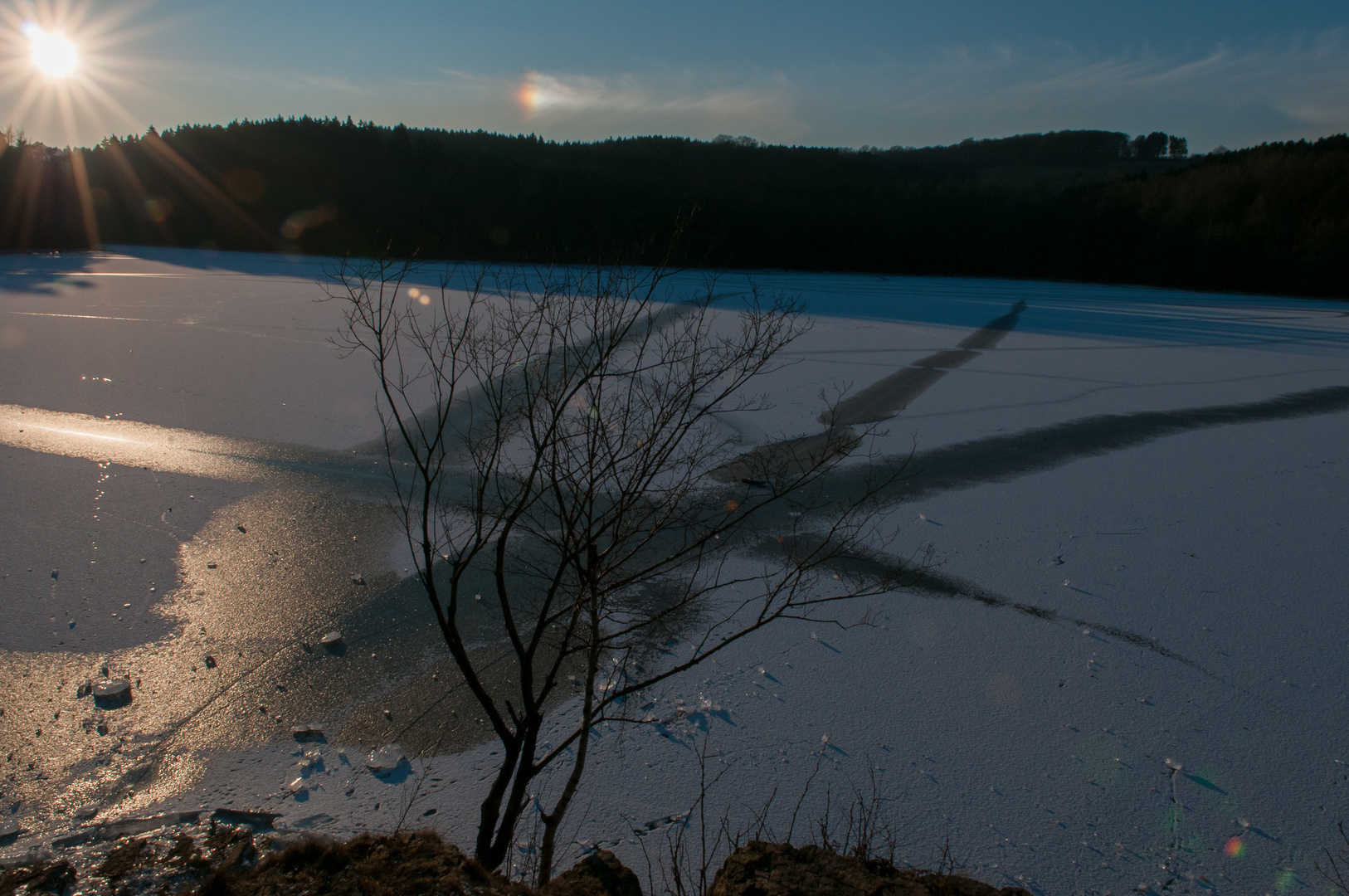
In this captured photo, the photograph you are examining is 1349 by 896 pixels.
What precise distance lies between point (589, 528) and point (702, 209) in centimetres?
2405

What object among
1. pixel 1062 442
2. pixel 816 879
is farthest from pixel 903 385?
pixel 816 879

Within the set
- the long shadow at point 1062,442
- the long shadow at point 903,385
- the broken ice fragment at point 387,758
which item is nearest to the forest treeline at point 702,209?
the long shadow at point 903,385

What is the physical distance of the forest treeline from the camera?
2508 cm

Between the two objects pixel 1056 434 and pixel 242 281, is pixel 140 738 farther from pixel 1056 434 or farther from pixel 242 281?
pixel 242 281

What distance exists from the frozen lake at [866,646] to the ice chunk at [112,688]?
0.33ft

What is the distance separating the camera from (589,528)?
251 cm

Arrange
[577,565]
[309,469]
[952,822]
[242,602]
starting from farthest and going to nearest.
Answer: [309,469]
[242,602]
[952,822]
[577,565]

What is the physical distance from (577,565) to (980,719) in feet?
6.91

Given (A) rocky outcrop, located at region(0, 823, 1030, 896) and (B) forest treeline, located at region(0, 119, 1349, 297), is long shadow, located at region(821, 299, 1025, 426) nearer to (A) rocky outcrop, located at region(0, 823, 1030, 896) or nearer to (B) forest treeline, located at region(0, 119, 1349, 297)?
(A) rocky outcrop, located at region(0, 823, 1030, 896)

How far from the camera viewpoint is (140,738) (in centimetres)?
323

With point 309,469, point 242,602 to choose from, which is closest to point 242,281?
point 309,469

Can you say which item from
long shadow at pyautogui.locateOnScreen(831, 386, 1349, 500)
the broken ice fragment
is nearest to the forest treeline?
long shadow at pyautogui.locateOnScreen(831, 386, 1349, 500)

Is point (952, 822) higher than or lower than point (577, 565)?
lower

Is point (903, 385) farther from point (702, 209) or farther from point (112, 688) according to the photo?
point (702, 209)
